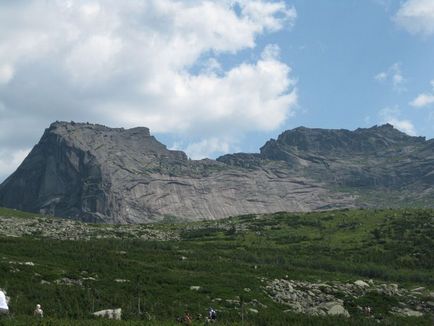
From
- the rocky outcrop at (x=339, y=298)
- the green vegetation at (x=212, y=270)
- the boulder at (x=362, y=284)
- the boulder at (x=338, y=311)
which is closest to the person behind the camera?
the green vegetation at (x=212, y=270)

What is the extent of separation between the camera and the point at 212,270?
3312 inches

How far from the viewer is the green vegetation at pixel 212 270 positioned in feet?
173

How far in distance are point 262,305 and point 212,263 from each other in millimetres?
30344

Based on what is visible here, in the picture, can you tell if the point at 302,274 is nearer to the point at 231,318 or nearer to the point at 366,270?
the point at 366,270

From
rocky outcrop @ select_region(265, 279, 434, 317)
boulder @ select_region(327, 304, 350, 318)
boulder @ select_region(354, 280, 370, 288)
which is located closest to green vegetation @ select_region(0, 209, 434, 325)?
rocky outcrop @ select_region(265, 279, 434, 317)

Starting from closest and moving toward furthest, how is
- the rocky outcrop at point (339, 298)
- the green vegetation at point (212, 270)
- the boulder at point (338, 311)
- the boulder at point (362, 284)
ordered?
the green vegetation at point (212, 270) < the boulder at point (338, 311) < the rocky outcrop at point (339, 298) < the boulder at point (362, 284)

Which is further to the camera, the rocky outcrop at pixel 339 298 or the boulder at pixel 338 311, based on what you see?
the rocky outcrop at pixel 339 298

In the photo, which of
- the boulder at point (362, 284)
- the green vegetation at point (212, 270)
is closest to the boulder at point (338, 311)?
the green vegetation at point (212, 270)

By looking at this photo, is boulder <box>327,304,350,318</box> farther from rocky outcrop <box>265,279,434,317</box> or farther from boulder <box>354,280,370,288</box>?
boulder <box>354,280,370,288</box>

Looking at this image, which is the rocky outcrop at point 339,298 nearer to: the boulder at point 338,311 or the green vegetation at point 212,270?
the boulder at point 338,311

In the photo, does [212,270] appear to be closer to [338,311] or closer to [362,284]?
[362,284]

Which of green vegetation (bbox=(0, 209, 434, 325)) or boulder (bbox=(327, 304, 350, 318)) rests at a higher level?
green vegetation (bbox=(0, 209, 434, 325))

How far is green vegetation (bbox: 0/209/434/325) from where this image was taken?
5266 centimetres

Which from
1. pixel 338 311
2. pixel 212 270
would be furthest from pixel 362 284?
pixel 212 270
